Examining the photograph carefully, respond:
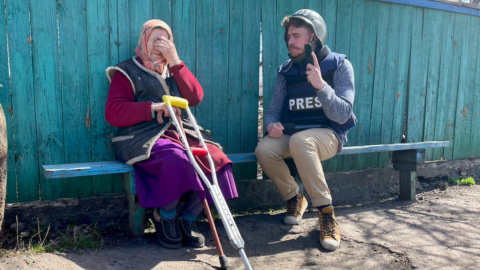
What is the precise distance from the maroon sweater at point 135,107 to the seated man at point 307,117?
0.59 metres

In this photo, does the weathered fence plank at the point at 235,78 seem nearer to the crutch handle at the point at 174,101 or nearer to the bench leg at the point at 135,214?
the crutch handle at the point at 174,101

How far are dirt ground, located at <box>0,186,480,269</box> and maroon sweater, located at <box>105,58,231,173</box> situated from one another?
2.19 feet

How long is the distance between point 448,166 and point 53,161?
459 centimetres

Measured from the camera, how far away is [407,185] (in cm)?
437

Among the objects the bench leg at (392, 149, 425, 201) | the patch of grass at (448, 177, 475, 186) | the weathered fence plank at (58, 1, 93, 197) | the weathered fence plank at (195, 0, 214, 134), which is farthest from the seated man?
the patch of grass at (448, 177, 475, 186)

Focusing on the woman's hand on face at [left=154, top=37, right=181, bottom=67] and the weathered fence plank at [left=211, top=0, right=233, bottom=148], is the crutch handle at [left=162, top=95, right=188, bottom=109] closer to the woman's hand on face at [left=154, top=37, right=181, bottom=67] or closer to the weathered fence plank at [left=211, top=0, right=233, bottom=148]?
the woman's hand on face at [left=154, top=37, right=181, bottom=67]

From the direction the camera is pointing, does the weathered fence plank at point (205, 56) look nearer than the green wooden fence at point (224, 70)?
No

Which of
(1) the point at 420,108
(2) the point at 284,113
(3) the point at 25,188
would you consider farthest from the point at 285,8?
(3) the point at 25,188

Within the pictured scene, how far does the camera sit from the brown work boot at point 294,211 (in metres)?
3.47

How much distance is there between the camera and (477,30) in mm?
5152

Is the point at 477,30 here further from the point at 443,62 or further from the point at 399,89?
the point at 399,89

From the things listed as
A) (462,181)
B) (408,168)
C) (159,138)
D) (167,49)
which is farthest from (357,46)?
(159,138)

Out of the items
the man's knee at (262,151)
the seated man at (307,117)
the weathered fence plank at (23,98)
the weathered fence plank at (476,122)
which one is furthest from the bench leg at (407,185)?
the weathered fence plank at (23,98)

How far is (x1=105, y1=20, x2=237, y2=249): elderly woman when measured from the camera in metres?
2.74
